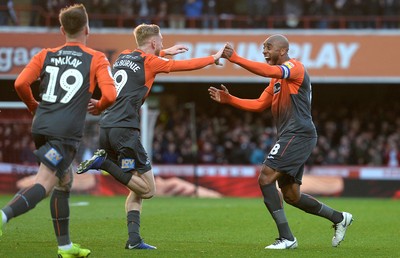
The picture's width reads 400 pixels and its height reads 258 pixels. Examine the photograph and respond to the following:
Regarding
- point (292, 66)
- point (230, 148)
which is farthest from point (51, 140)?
point (230, 148)

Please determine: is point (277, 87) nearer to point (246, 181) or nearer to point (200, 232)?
point (200, 232)

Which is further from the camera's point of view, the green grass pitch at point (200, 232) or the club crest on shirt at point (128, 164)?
the club crest on shirt at point (128, 164)

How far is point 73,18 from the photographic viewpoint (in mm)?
7801

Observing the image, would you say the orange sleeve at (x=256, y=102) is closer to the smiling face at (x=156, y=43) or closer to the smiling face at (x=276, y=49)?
the smiling face at (x=276, y=49)

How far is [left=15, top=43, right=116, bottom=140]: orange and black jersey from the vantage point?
782 cm

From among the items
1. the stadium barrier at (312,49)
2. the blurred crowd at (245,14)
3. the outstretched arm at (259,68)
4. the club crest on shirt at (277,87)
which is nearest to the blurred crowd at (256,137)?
the stadium barrier at (312,49)

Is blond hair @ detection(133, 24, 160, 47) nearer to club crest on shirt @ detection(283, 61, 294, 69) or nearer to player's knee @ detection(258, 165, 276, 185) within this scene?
club crest on shirt @ detection(283, 61, 294, 69)

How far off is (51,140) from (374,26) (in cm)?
2005

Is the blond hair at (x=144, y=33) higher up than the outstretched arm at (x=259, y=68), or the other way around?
the blond hair at (x=144, y=33)

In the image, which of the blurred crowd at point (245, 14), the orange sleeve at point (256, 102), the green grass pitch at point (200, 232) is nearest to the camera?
the green grass pitch at point (200, 232)

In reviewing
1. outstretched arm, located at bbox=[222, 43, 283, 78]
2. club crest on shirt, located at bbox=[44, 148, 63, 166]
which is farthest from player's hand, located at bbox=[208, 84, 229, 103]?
club crest on shirt, located at bbox=[44, 148, 63, 166]

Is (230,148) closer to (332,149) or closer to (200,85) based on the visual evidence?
(332,149)

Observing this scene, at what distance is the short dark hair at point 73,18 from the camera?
307 inches

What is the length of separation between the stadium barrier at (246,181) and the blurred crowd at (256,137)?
0.67m
